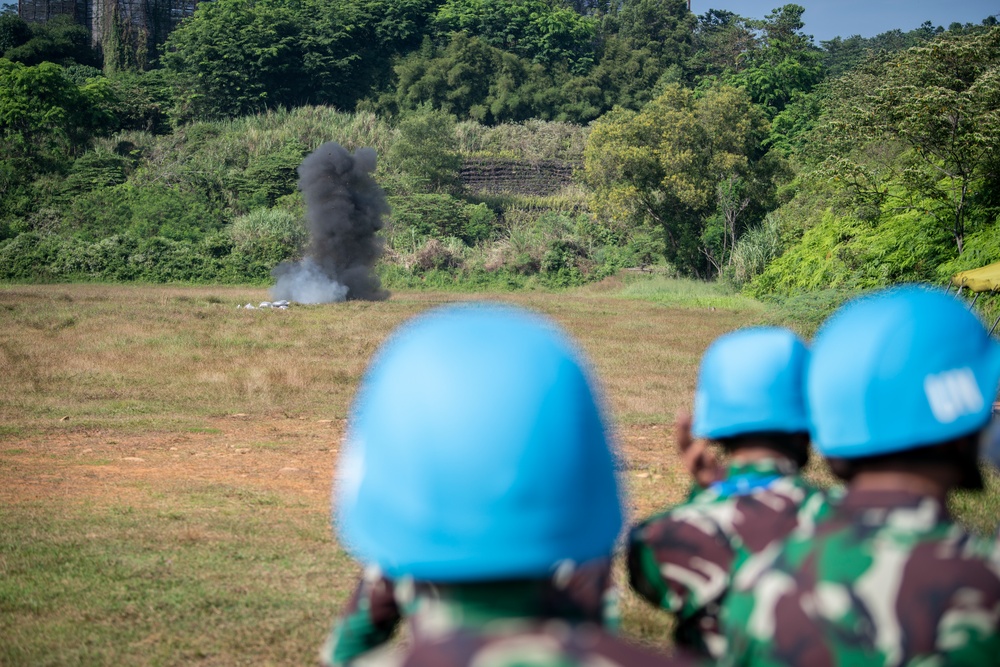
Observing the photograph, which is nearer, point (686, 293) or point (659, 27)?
point (686, 293)

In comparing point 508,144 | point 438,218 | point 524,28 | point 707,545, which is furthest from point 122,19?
point 707,545

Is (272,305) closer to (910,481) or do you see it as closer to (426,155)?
A: (426,155)

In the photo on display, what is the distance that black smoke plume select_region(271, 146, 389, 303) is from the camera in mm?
29484

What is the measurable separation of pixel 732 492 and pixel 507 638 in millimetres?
1161

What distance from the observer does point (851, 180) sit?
2005 centimetres

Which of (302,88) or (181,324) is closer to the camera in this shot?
(181,324)

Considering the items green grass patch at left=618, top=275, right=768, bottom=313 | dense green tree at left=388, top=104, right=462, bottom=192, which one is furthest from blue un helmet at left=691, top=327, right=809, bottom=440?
dense green tree at left=388, top=104, right=462, bottom=192

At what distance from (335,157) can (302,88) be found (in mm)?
25313

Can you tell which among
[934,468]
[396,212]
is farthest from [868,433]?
[396,212]

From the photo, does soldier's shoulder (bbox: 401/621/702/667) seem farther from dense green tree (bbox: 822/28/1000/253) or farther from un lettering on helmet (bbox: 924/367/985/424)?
dense green tree (bbox: 822/28/1000/253)

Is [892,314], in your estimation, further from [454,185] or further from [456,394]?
[454,185]

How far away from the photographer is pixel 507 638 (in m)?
1.02

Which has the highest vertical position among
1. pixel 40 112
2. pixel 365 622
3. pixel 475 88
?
pixel 475 88

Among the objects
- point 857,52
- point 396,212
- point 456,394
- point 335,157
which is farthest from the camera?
point 857,52
